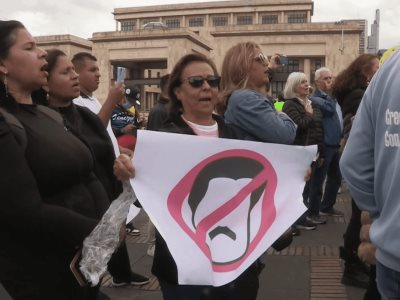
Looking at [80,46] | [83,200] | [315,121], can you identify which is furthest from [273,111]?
[80,46]

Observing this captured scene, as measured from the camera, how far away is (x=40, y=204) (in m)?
1.77

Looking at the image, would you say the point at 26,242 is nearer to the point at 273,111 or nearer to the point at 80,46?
the point at 273,111

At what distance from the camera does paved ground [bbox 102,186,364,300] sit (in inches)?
153

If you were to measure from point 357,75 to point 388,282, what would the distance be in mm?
3883

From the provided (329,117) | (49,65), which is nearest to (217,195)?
(49,65)

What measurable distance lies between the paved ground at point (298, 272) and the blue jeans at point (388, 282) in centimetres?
216

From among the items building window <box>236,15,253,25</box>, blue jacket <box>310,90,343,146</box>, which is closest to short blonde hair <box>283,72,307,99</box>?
blue jacket <box>310,90,343,146</box>

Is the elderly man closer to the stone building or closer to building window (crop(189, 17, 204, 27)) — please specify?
the stone building

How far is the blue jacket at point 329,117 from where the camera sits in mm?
6035

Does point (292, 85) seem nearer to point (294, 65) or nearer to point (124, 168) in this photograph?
point (124, 168)

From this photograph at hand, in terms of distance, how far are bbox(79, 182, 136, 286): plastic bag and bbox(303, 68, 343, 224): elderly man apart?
4271 millimetres

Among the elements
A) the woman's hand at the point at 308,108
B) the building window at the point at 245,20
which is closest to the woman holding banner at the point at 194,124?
the woman's hand at the point at 308,108

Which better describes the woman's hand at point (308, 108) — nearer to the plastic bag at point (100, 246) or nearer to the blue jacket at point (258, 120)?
the blue jacket at point (258, 120)

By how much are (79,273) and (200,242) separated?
51 centimetres
